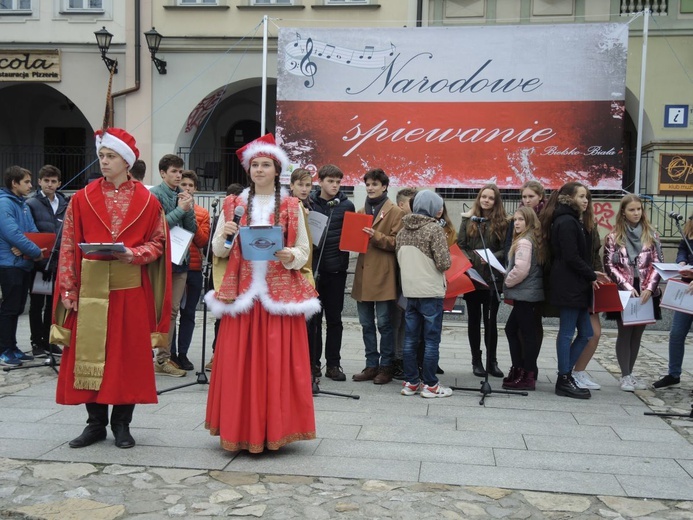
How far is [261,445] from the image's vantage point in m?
4.68

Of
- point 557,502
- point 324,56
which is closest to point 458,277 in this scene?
point 557,502

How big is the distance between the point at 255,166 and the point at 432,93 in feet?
27.7

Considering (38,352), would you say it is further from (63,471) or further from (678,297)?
(678,297)

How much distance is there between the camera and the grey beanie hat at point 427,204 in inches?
257

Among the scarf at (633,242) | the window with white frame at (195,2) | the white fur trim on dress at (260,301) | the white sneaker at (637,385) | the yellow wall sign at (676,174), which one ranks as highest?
the window with white frame at (195,2)

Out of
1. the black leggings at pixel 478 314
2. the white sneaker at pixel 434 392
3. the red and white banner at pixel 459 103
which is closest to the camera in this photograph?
the white sneaker at pixel 434 392

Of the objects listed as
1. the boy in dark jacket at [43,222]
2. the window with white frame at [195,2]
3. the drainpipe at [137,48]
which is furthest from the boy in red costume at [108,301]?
the window with white frame at [195,2]

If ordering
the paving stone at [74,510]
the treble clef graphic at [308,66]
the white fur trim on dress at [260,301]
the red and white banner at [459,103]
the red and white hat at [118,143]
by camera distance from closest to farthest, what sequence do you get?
the paving stone at [74,510], the white fur trim on dress at [260,301], the red and white hat at [118,143], the red and white banner at [459,103], the treble clef graphic at [308,66]

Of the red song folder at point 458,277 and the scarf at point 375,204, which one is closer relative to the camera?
the red song folder at point 458,277

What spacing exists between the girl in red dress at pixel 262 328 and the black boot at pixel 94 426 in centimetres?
73

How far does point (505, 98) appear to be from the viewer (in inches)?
493

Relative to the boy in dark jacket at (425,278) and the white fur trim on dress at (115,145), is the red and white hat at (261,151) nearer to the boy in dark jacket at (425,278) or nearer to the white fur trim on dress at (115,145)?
the white fur trim on dress at (115,145)

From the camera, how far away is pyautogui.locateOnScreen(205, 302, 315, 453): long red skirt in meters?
4.70

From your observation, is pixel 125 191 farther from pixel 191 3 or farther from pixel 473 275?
pixel 191 3
